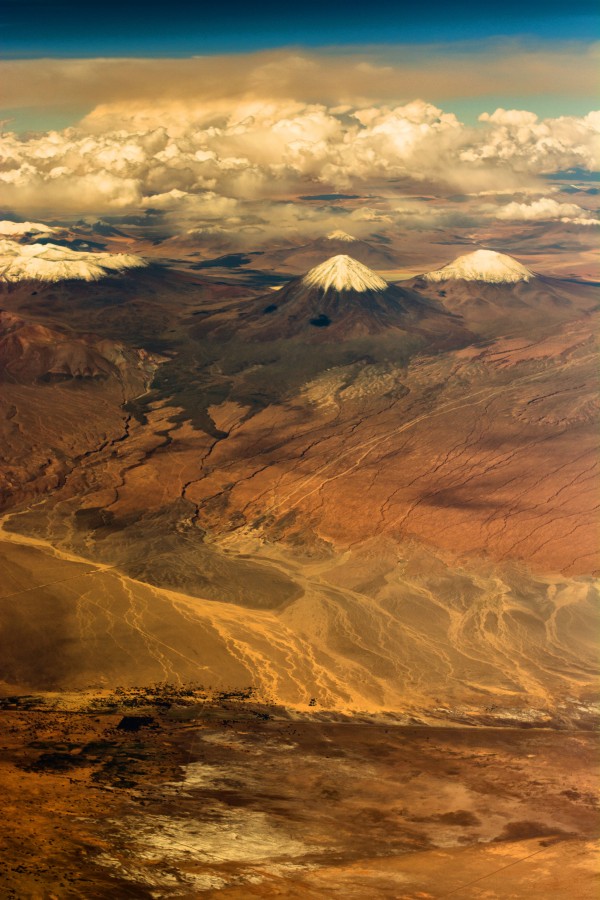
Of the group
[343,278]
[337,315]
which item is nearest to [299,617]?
[337,315]

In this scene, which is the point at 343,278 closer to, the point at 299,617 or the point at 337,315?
the point at 337,315

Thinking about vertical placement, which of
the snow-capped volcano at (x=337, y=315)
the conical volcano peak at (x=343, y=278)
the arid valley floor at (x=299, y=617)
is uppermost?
the conical volcano peak at (x=343, y=278)

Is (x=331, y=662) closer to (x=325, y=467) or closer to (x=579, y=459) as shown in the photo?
(x=325, y=467)

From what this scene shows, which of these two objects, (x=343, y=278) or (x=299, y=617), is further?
(x=343, y=278)

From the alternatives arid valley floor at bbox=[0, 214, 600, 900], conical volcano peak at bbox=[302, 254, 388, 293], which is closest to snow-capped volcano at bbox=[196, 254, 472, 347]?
conical volcano peak at bbox=[302, 254, 388, 293]

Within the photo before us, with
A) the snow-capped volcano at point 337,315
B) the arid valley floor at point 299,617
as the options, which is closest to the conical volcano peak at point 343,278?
the snow-capped volcano at point 337,315

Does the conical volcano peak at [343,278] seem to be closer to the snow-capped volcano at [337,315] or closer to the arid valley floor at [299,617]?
the snow-capped volcano at [337,315]
